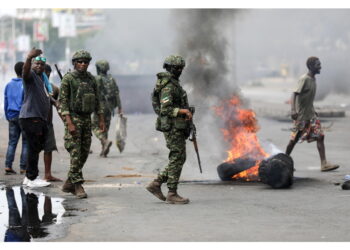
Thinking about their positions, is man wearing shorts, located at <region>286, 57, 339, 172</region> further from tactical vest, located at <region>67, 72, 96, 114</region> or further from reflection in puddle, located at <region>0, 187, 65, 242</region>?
reflection in puddle, located at <region>0, 187, 65, 242</region>

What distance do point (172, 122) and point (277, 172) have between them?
1.73m

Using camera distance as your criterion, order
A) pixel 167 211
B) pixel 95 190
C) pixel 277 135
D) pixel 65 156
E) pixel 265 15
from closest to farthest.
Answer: pixel 167 211 → pixel 95 190 → pixel 65 156 → pixel 277 135 → pixel 265 15

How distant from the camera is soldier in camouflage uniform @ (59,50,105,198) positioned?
8844 millimetres

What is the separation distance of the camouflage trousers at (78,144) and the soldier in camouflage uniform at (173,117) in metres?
0.95

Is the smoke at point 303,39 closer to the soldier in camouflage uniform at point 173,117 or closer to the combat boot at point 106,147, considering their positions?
the combat boot at point 106,147

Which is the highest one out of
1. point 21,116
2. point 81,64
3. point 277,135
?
point 81,64

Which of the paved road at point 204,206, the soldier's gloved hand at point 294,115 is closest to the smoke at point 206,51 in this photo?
the paved road at point 204,206

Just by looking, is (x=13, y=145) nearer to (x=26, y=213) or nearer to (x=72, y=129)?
(x=72, y=129)

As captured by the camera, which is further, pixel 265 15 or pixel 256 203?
pixel 265 15

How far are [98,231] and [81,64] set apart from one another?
259cm

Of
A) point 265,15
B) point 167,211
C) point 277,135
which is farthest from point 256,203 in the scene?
point 265,15

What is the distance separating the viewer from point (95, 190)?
954 cm

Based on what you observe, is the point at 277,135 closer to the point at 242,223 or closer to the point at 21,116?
the point at 21,116
